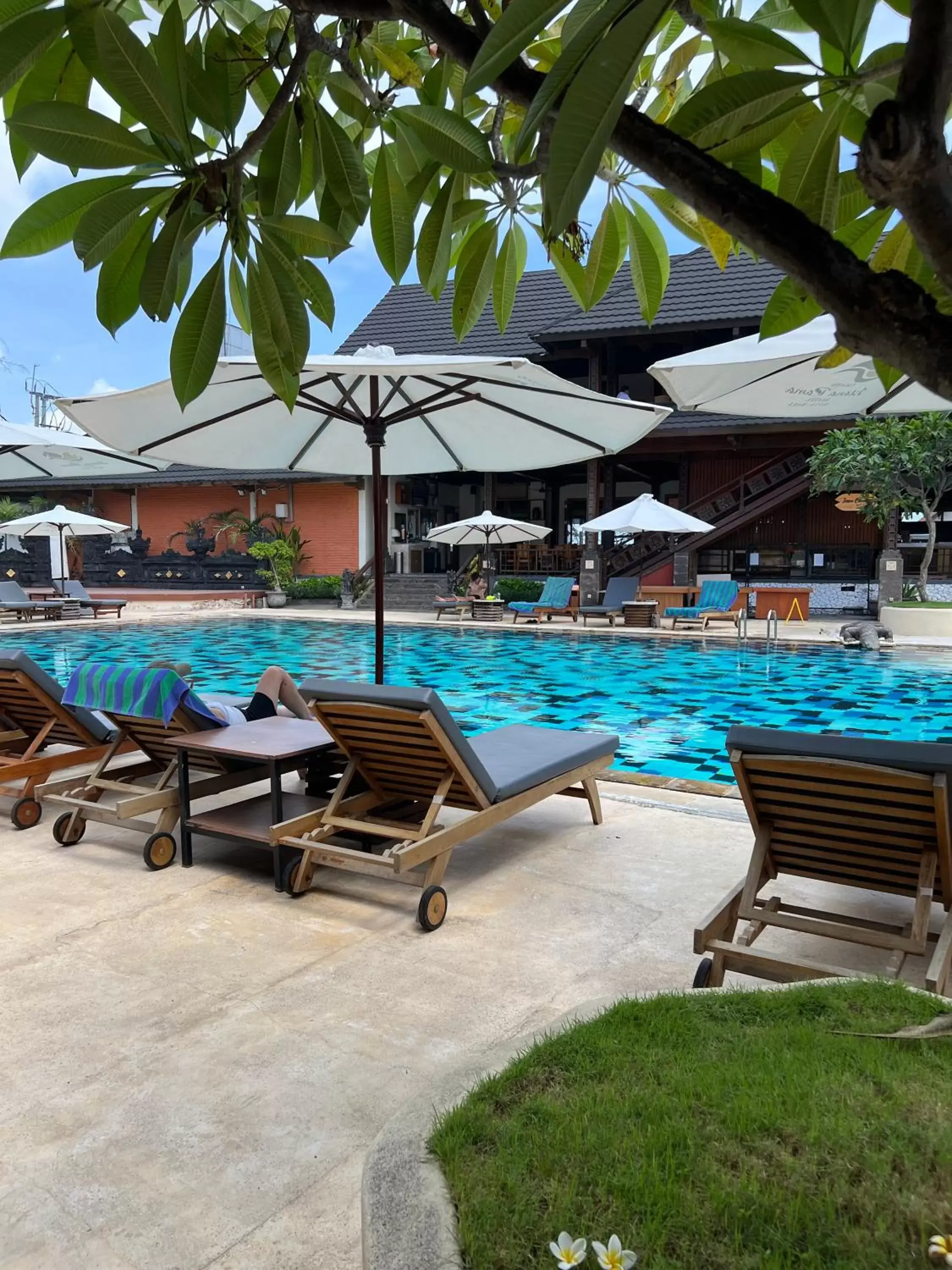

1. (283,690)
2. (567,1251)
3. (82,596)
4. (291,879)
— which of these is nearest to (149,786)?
(283,690)

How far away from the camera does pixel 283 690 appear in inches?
212

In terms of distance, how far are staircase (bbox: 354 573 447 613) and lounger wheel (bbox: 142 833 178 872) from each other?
17.4 metres

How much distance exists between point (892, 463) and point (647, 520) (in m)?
4.18

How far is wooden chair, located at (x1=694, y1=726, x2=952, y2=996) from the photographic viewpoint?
250 centimetres

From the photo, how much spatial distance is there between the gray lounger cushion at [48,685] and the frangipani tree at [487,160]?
2905 millimetres

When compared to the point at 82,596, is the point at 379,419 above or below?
above

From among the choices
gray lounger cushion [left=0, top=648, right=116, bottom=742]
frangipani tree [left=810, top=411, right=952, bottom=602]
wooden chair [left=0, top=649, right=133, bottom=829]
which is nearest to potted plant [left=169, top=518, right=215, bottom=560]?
frangipani tree [left=810, top=411, right=952, bottom=602]

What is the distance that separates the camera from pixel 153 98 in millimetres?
1245

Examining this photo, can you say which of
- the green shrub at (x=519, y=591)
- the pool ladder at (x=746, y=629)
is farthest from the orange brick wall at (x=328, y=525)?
the pool ladder at (x=746, y=629)

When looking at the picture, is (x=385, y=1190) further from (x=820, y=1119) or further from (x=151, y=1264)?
(x=820, y=1119)

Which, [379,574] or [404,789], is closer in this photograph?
[404,789]

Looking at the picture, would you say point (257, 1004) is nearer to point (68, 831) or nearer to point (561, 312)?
point (68, 831)

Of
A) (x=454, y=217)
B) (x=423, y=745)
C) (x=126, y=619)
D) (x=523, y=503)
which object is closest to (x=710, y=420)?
(x=523, y=503)

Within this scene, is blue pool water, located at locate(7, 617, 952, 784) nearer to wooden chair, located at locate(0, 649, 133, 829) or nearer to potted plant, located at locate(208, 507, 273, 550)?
wooden chair, located at locate(0, 649, 133, 829)
